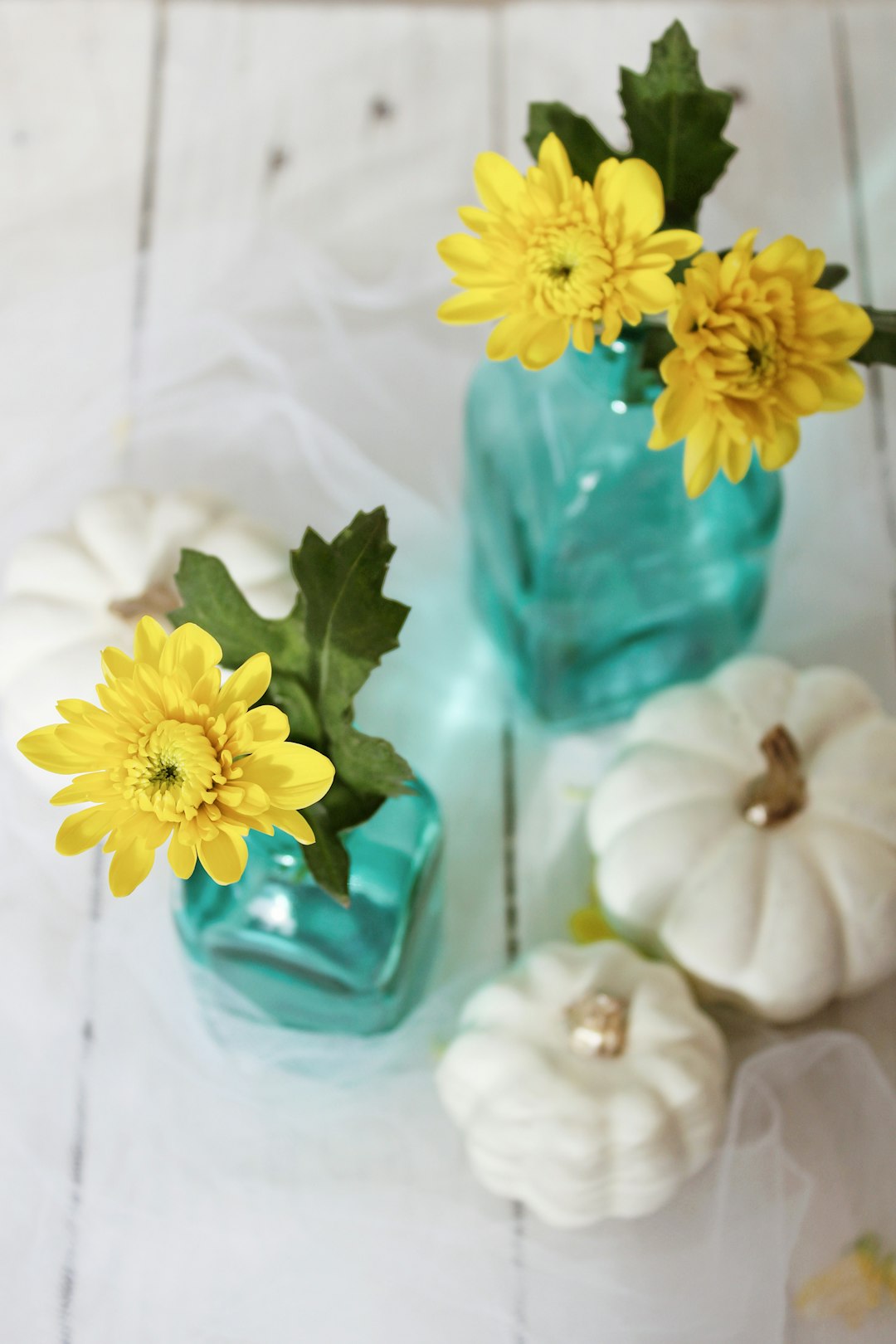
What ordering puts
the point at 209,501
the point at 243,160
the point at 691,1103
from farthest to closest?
the point at 243,160, the point at 209,501, the point at 691,1103

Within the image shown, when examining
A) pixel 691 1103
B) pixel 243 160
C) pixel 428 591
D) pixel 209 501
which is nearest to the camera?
pixel 691 1103

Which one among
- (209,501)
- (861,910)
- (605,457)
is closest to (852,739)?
(861,910)

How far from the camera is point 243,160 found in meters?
1.00

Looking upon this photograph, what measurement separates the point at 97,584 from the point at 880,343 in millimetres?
434

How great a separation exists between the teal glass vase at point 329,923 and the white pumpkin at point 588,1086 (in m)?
0.06

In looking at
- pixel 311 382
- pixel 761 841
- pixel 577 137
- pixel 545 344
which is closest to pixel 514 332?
pixel 545 344

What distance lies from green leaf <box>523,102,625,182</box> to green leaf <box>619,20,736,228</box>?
15mm

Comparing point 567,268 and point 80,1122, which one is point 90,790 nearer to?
point 567,268

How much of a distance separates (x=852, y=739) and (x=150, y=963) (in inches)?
16.6

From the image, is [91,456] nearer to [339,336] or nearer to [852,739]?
[339,336]

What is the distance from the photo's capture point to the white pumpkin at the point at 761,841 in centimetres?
71

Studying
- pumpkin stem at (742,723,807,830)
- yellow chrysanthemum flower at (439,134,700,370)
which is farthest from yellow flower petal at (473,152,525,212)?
pumpkin stem at (742,723,807,830)

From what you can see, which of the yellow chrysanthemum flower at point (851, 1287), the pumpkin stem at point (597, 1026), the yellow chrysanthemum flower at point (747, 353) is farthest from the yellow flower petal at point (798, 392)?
the yellow chrysanthemum flower at point (851, 1287)

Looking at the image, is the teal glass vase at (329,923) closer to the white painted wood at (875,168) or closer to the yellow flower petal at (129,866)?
the yellow flower petal at (129,866)
